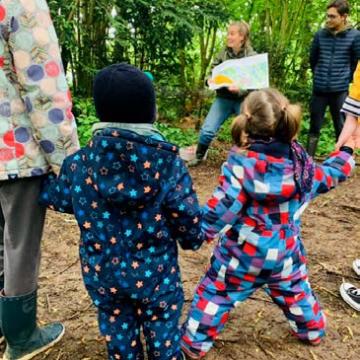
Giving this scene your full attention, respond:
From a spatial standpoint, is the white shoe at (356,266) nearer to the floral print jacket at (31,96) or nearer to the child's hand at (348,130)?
the child's hand at (348,130)

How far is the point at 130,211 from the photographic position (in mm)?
1971

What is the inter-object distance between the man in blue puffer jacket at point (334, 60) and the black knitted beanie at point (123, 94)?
4.44m

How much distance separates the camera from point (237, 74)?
5457mm

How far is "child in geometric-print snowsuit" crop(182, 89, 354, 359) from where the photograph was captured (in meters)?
2.31

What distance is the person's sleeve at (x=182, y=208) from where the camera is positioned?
1.98 m

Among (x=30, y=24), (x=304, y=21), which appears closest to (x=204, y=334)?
(x=30, y=24)

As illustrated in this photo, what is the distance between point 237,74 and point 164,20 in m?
1.72

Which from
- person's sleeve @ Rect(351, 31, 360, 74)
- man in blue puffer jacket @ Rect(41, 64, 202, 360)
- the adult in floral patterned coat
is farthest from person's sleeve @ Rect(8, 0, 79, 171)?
person's sleeve @ Rect(351, 31, 360, 74)

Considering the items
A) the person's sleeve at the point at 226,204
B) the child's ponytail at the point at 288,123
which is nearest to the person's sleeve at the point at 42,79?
the person's sleeve at the point at 226,204

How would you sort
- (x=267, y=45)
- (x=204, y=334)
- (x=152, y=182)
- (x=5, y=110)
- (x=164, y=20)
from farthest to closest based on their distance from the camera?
1. (x=267, y=45)
2. (x=164, y=20)
3. (x=204, y=334)
4. (x=5, y=110)
5. (x=152, y=182)

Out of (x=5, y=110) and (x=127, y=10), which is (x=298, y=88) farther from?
(x=5, y=110)

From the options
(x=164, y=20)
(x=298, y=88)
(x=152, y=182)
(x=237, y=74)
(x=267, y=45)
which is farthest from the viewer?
(x=298, y=88)

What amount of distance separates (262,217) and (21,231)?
1.09 meters

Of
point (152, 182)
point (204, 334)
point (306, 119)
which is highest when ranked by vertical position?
point (152, 182)
